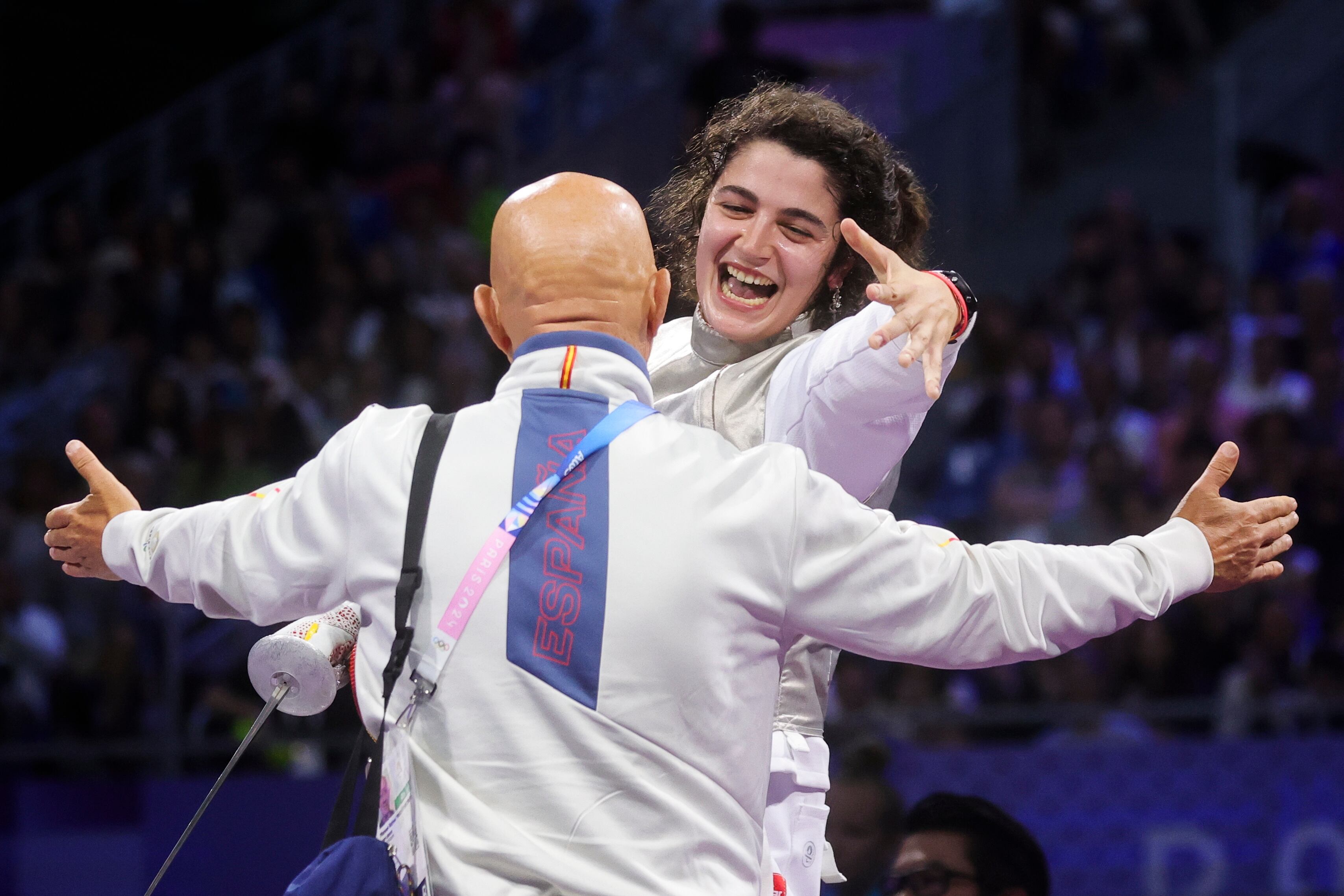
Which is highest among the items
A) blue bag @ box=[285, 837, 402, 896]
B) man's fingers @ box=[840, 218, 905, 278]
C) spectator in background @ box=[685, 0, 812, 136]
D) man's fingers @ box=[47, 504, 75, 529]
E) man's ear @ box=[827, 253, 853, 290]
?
A: spectator in background @ box=[685, 0, 812, 136]

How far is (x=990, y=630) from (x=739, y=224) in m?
1.03

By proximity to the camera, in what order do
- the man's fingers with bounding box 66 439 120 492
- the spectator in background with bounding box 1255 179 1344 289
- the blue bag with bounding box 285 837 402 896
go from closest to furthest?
the blue bag with bounding box 285 837 402 896 → the man's fingers with bounding box 66 439 120 492 → the spectator in background with bounding box 1255 179 1344 289

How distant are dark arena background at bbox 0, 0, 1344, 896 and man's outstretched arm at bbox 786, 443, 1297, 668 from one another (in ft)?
5.34

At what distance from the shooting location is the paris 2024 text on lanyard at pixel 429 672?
1938 mm

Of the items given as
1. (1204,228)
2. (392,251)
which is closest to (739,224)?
(392,251)

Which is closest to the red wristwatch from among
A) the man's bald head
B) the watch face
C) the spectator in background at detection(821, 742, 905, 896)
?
the watch face

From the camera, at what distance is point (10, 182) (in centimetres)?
1096

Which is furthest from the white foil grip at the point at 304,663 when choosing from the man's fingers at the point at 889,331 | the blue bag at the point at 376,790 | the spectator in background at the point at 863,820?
the spectator in background at the point at 863,820

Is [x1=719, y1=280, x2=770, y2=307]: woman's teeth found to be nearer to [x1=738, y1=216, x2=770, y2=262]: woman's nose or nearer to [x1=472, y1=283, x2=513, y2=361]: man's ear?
[x1=738, y1=216, x2=770, y2=262]: woman's nose

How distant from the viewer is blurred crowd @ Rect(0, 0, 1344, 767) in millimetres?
6199

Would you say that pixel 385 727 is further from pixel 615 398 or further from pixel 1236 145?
pixel 1236 145

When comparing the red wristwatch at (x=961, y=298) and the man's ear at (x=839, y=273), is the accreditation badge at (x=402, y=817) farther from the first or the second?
the man's ear at (x=839, y=273)

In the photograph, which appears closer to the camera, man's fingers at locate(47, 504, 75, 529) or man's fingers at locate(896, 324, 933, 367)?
man's fingers at locate(896, 324, 933, 367)

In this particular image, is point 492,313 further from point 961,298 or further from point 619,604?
point 961,298
